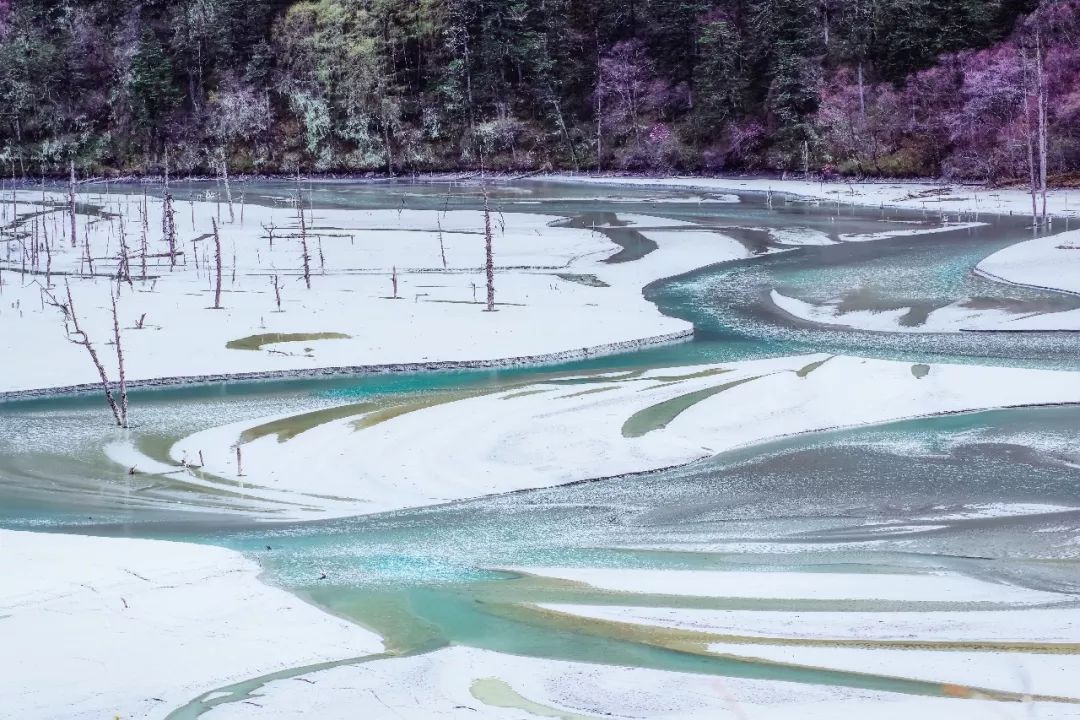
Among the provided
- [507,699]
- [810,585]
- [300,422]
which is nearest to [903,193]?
[300,422]

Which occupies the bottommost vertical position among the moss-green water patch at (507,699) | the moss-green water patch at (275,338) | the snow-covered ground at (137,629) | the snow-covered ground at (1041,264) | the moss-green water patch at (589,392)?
the moss-green water patch at (507,699)

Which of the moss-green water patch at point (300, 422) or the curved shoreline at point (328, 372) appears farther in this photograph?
the curved shoreline at point (328, 372)

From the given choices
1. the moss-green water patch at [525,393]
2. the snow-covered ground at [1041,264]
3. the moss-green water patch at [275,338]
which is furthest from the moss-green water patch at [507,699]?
the snow-covered ground at [1041,264]

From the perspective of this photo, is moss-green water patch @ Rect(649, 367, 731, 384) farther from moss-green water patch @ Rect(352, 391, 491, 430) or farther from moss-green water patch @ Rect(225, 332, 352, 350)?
moss-green water patch @ Rect(225, 332, 352, 350)

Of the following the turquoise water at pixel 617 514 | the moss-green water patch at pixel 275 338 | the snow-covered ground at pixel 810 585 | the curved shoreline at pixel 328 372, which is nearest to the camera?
the snow-covered ground at pixel 810 585

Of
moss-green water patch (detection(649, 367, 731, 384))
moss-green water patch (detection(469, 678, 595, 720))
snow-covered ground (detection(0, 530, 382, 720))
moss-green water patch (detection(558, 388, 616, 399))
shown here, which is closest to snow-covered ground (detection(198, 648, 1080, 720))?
moss-green water patch (detection(469, 678, 595, 720))

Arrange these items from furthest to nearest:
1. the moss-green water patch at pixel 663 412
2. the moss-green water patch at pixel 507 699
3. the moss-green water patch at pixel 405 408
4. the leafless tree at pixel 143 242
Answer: the leafless tree at pixel 143 242
the moss-green water patch at pixel 405 408
the moss-green water patch at pixel 663 412
the moss-green water patch at pixel 507 699

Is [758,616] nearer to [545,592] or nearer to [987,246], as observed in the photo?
[545,592]

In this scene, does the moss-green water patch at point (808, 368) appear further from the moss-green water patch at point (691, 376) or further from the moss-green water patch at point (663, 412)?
the moss-green water patch at point (691, 376)
